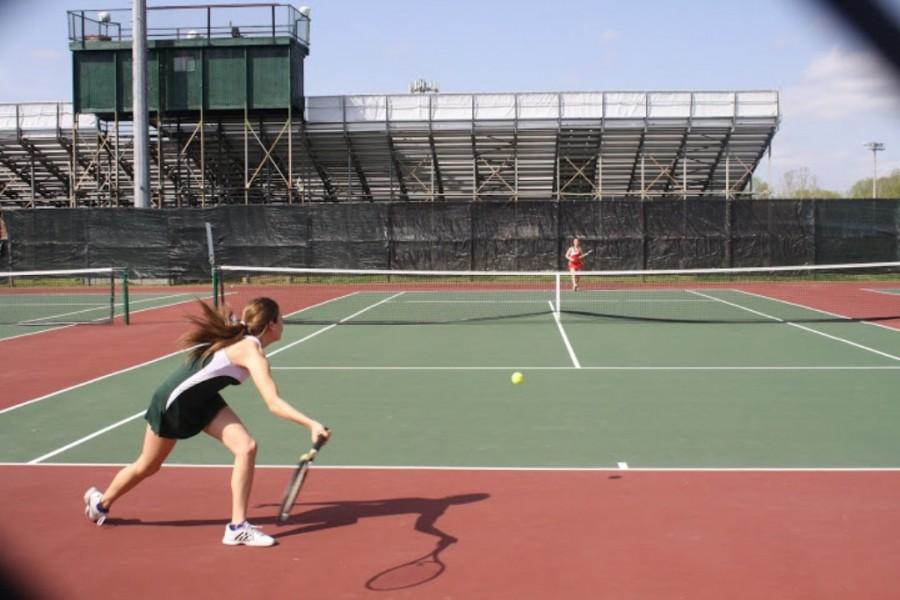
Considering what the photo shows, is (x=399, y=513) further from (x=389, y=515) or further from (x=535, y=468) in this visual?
(x=535, y=468)

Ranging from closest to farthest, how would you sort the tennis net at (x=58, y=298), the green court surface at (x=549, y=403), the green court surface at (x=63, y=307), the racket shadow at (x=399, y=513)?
1. the racket shadow at (x=399, y=513)
2. the green court surface at (x=549, y=403)
3. the green court surface at (x=63, y=307)
4. the tennis net at (x=58, y=298)

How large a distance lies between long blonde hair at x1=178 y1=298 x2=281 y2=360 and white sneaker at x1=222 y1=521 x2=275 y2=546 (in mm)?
944

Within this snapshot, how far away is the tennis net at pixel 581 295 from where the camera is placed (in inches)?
738

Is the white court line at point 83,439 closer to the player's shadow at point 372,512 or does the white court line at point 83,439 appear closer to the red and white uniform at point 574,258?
the player's shadow at point 372,512

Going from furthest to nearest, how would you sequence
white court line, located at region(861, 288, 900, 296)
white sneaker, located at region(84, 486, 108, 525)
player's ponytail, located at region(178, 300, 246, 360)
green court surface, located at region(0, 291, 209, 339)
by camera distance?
white court line, located at region(861, 288, 900, 296) < green court surface, located at region(0, 291, 209, 339) < white sneaker, located at region(84, 486, 108, 525) < player's ponytail, located at region(178, 300, 246, 360)

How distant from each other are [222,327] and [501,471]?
258cm

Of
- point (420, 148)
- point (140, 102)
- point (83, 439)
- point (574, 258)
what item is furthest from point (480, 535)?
point (420, 148)

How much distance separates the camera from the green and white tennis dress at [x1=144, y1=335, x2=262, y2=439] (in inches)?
206

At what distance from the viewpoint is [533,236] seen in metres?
28.2

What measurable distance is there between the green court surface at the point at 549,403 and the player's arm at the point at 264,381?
7.62ft

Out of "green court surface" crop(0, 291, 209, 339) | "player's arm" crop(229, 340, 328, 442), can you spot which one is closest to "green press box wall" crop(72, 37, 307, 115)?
"green court surface" crop(0, 291, 209, 339)

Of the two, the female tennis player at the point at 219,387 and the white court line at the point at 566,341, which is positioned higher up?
the female tennis player at the point at 219,387

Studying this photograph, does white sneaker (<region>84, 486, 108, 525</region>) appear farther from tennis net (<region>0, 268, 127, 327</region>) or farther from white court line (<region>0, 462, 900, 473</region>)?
tennis net (<region>0, 268, 127, 327</region>)

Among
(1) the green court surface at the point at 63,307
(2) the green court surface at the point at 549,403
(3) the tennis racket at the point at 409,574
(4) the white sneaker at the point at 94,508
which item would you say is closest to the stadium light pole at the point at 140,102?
(1) the green court surface at the point at 63,307
